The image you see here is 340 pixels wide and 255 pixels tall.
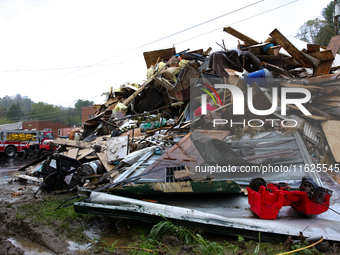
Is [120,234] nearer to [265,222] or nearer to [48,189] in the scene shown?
[265,222]

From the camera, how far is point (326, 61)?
6.80m

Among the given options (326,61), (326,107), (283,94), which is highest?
(326,61)

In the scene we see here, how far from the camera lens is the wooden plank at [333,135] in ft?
14.2

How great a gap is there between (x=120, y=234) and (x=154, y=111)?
7343 millimetres

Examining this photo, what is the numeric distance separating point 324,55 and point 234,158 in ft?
16.4

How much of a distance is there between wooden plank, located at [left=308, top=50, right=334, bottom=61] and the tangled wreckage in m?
0.03

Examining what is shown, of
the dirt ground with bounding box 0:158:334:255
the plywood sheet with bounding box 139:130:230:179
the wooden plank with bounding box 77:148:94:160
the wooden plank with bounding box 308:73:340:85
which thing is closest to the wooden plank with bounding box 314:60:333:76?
the wooden plank with bounding box 308:73:340:85

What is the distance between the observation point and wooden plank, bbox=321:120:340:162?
434 centimetres

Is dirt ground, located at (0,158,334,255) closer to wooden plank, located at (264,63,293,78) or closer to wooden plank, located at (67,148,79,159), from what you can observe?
wooden plank, located at (67,148,79,159)

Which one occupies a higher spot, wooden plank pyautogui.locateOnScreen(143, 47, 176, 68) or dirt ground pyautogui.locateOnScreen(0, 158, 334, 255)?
wooden plank pyautogui.locateOnScreen(143, 47, 176, 68)

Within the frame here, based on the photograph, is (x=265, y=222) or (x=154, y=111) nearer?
(x=265, y=222)

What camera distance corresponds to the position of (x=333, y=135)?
4602 mm

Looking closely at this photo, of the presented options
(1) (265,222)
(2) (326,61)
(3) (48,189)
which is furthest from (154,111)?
(1) (265,222)

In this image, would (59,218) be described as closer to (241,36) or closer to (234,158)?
(234,158)
